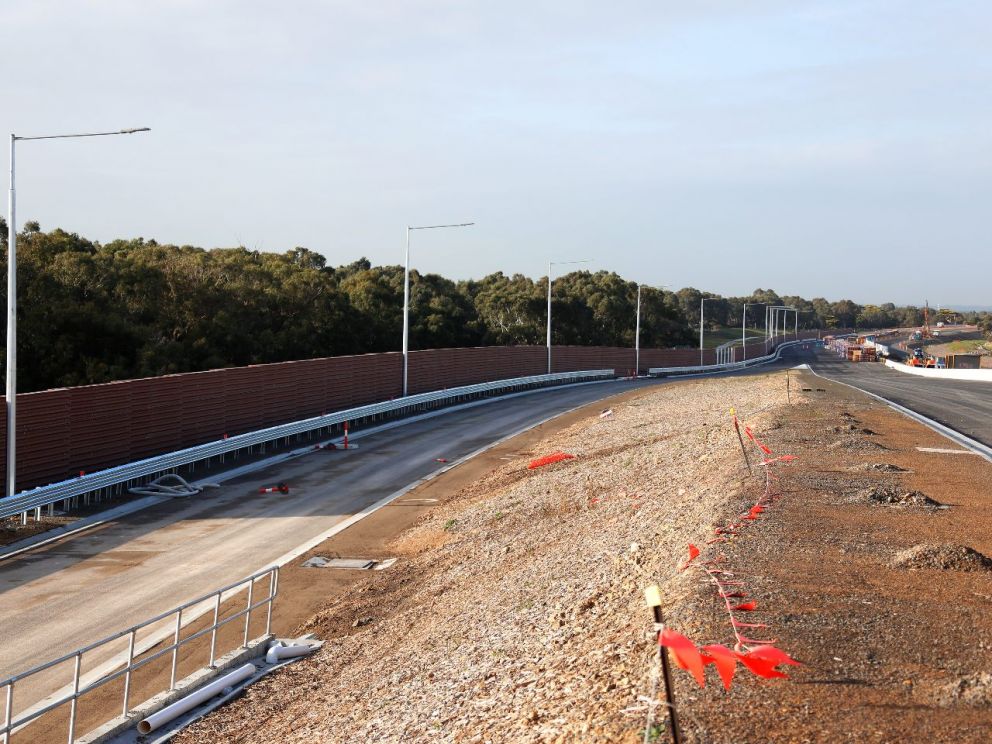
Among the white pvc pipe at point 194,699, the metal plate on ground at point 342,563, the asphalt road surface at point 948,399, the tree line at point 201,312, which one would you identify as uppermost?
the tree line at point 201,312

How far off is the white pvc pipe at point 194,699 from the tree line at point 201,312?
27.9 meters

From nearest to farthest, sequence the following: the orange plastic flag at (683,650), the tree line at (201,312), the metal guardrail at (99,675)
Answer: the orange plastic flag at (683,650) → the metal guardrail at (99,675) → the tree line at (201,312)

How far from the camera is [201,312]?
50.6 meters

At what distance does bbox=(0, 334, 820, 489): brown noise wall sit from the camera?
81.0 feet

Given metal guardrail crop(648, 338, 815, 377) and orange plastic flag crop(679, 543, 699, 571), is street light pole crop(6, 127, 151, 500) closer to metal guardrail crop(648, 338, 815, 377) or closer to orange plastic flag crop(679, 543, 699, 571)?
orange plastic flag crop(679, 543, 699, 571)

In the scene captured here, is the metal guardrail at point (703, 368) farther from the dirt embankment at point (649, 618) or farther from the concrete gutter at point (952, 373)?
the dirt embankment at point (649, 618)

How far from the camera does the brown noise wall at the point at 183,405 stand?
972 inches

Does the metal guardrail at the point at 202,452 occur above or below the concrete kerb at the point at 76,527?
above

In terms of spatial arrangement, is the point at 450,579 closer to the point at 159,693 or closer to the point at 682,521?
the point at 682,521

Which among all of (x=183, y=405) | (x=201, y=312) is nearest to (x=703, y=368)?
(x=201, y=312)

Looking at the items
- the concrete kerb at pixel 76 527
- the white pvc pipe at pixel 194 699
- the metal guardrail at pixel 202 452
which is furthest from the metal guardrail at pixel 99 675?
the metal guardrail at pixel 202 452

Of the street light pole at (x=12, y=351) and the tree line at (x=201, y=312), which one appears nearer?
the street light pole at (x=12, y=351)

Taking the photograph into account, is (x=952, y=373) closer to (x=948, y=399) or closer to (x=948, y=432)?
(x=948, y=399)

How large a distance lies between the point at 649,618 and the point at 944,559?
4950mm
